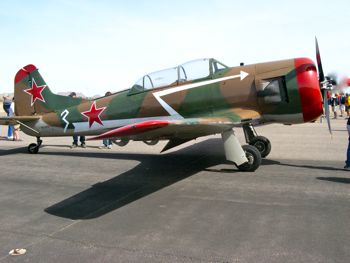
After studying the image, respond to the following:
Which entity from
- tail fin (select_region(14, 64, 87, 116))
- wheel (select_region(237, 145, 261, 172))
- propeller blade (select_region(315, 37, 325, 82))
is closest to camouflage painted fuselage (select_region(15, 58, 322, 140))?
propeller blade (select_region(315, 37, 325, 82))

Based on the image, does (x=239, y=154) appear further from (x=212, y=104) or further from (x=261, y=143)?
(x=261, y=143)

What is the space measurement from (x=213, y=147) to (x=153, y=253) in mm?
6783

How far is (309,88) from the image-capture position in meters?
6.97

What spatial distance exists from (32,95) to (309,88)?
25.6ft

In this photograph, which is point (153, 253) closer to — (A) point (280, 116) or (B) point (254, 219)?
(B) point (254, 219)

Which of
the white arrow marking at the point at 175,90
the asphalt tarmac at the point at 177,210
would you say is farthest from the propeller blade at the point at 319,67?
the asphalt tarmac at the point at 177,210

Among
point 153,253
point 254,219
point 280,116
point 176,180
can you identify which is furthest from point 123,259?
point 280,116

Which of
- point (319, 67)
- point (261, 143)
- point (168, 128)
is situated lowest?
point (261, 143)

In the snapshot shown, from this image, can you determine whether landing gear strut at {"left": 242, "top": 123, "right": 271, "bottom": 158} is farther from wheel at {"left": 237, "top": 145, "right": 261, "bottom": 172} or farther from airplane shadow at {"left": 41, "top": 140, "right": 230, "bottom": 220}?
wheel at {"left": 237, "top": 145, "right": 261, "bottom": 172}

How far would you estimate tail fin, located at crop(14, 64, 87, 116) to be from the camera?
1030 cm

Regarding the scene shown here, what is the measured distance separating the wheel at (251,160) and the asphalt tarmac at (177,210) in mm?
186

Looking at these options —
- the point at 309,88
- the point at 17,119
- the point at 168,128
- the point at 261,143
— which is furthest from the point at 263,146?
the point at 17,119

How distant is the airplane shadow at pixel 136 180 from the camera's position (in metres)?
5.13

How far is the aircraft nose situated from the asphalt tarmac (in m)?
1.21
